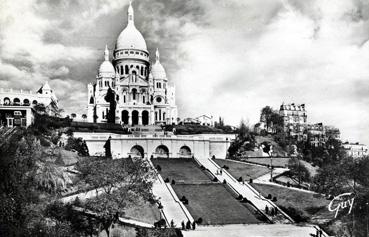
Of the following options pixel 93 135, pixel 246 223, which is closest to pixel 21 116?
pixel 93 135

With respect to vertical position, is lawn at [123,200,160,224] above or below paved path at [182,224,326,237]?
above

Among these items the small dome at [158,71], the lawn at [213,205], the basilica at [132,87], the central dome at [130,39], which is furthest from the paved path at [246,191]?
the central dome at [130,39]

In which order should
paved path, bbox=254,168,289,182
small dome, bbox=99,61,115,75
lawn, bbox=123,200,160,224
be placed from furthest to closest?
small dome, bbox=99,61,115,75
paved path, bbox=254,168,289,182
lawn, bbox=123,200,160,224

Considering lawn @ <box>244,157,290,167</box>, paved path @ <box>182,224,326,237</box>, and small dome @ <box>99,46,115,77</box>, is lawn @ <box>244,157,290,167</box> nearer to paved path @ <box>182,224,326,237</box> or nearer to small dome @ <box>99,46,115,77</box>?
paved path @ <box>182,224,326,237</box>

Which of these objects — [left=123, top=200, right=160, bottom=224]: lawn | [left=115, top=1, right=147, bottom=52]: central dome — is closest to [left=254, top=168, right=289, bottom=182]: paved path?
[left=123, top=200, right=160, bottom=224]: lawn

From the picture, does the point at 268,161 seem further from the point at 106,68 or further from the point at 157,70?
the point at 106,68

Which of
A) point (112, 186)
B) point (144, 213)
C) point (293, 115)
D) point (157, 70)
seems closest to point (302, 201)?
point (144, 213)
